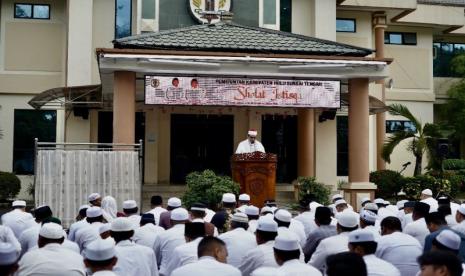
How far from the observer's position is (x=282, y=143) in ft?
82.6

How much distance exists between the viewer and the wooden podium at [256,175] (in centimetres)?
1645

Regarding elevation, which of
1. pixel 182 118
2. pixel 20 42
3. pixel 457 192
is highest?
pixel 20 42

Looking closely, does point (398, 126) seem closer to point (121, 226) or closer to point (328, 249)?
point (328, 249)

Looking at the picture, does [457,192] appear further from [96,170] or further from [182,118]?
[96,170]

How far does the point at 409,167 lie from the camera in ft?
98.5

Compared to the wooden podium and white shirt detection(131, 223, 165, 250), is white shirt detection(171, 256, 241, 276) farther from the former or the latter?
the wooden podium

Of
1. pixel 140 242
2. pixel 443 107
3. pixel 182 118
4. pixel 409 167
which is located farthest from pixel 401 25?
pixel 140 242

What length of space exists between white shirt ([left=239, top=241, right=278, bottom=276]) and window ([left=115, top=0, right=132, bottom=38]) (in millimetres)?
18333

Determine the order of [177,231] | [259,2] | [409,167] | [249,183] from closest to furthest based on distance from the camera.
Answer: [177,231] < [249,183] < [259,2] < [409,167]

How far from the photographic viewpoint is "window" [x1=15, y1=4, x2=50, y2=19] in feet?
82.6

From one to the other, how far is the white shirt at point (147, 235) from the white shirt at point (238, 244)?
4.17 feet

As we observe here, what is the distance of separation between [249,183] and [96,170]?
12.9 ft

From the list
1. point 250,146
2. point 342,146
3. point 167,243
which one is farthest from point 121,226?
point 342,146

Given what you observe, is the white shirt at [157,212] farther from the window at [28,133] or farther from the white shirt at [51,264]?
the window at [28,133]
